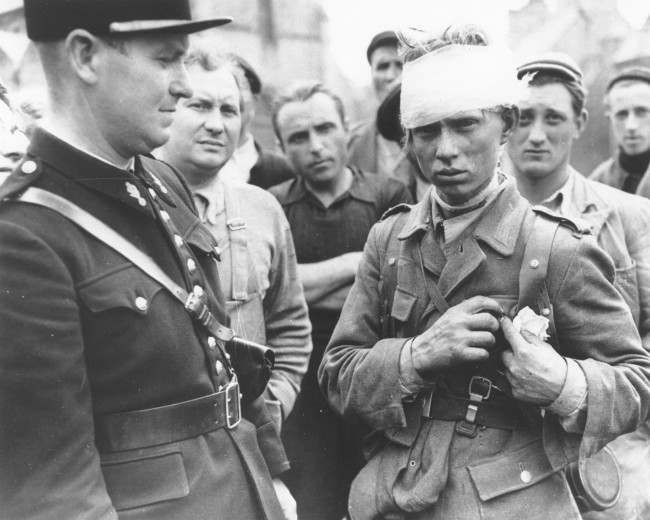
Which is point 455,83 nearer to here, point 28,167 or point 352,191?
point 28,167

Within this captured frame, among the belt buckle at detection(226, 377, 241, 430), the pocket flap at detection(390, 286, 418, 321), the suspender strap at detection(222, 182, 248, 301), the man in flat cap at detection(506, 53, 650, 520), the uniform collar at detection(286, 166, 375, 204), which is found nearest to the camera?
the belt buckle at detection(226, 377, 241, 430)

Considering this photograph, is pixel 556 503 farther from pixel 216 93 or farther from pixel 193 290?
pixel 216 93

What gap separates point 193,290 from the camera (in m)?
2.10

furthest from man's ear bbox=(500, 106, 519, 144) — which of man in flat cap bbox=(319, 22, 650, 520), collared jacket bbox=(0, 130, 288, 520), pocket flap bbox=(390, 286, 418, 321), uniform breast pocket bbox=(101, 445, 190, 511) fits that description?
uniform breast pocket bbox=(101, 445, 190, 511)

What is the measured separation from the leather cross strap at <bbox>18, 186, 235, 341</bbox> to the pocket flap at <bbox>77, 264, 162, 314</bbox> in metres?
0.03

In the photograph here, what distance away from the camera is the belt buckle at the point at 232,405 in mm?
2104

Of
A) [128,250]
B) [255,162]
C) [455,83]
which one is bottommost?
[255,162]

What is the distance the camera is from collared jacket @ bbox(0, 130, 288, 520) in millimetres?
1661

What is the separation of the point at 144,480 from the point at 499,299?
3.71ft

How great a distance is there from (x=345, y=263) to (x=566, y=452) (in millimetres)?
1974

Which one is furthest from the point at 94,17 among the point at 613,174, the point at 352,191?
the point at 613,174

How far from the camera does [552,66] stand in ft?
12.5

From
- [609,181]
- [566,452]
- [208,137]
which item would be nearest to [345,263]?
[208,137]

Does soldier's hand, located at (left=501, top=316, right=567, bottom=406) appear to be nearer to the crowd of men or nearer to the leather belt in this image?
the crowd of men
